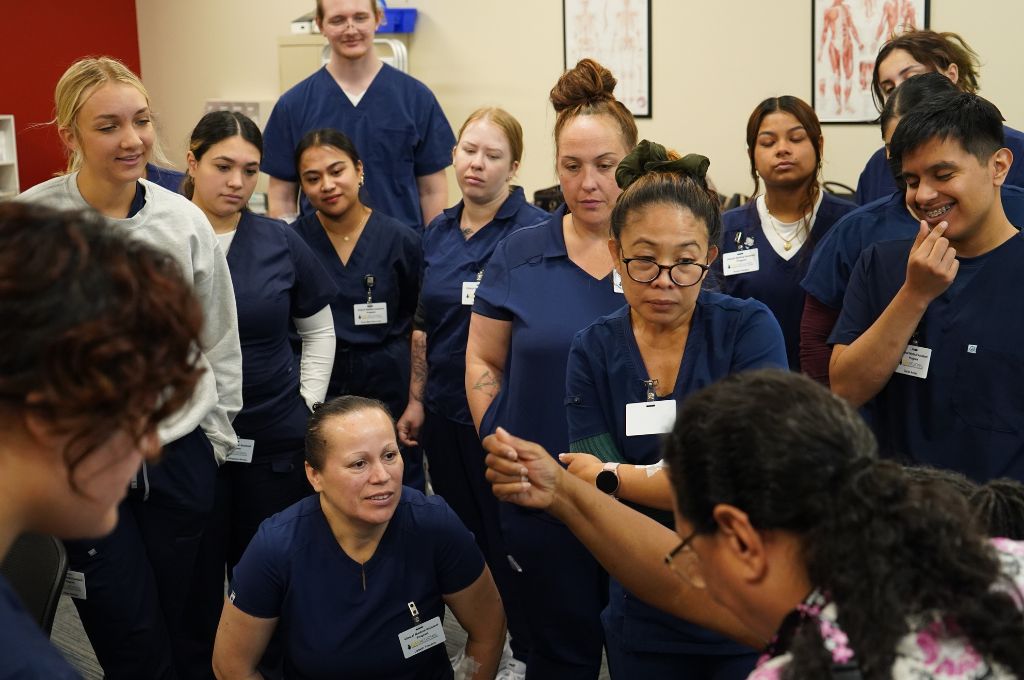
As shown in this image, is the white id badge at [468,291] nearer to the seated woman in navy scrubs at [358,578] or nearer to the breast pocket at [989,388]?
the seated woman in navy scrubs at [358,578]

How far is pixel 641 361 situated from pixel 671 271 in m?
0.17

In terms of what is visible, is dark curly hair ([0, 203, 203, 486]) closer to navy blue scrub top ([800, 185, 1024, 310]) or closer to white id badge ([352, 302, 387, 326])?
navy blue scrub top ([800, 185, 1024, 310])

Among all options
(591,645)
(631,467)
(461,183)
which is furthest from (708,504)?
(461,183)

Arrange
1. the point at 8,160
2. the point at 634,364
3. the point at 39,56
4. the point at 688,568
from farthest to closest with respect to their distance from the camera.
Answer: the point at 39,56, the point at 8,160, the point at 634,364, the point at 688,568

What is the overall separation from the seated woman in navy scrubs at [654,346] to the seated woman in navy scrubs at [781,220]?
1.12 metres

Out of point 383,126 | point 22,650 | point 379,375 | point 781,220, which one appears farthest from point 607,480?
point 383,126

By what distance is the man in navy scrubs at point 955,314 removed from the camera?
212cm

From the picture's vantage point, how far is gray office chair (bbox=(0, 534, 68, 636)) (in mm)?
2074

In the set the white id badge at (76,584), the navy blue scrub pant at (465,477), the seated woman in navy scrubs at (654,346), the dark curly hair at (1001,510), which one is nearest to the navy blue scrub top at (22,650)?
the dark curly hair at (1001,510)

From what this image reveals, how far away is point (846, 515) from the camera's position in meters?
1.04

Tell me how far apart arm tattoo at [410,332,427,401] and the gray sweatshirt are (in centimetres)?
85

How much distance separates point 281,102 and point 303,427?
64.8 inches

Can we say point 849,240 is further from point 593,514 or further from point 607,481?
point 593,514

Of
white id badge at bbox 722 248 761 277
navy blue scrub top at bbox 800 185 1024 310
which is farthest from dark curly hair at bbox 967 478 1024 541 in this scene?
white id badge at bbox 722 248 761 277
